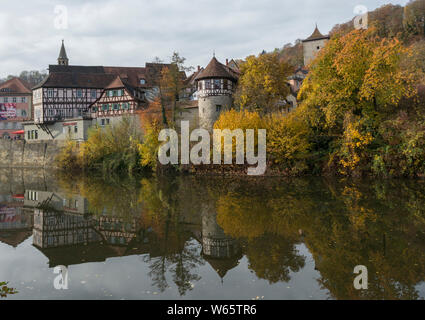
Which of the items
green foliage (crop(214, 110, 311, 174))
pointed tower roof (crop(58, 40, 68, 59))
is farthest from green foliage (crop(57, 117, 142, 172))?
pointed tower roof (crop(58, 40, 68, 59))

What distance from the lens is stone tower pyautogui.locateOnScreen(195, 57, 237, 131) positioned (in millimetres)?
34875

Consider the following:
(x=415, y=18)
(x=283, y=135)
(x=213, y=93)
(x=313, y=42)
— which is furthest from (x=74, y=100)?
(x=415, y=18)

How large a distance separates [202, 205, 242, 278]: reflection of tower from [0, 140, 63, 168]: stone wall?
39650 mm

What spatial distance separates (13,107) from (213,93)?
43710mm

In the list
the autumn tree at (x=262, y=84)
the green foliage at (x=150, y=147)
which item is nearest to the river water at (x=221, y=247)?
the autumn tree at (x=262, y=84)

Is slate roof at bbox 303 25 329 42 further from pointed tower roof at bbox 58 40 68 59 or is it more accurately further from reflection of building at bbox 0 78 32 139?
reflection of building at bbox 0 78 32 139

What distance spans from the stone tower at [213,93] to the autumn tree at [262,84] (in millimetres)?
2066

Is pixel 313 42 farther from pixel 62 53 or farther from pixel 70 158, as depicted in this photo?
pixel 70 158

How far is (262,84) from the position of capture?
105ft

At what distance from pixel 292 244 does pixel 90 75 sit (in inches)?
1892

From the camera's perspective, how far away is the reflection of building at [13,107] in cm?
6022

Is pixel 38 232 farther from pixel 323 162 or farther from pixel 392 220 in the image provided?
pixel 323 162

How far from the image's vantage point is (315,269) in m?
7.68
